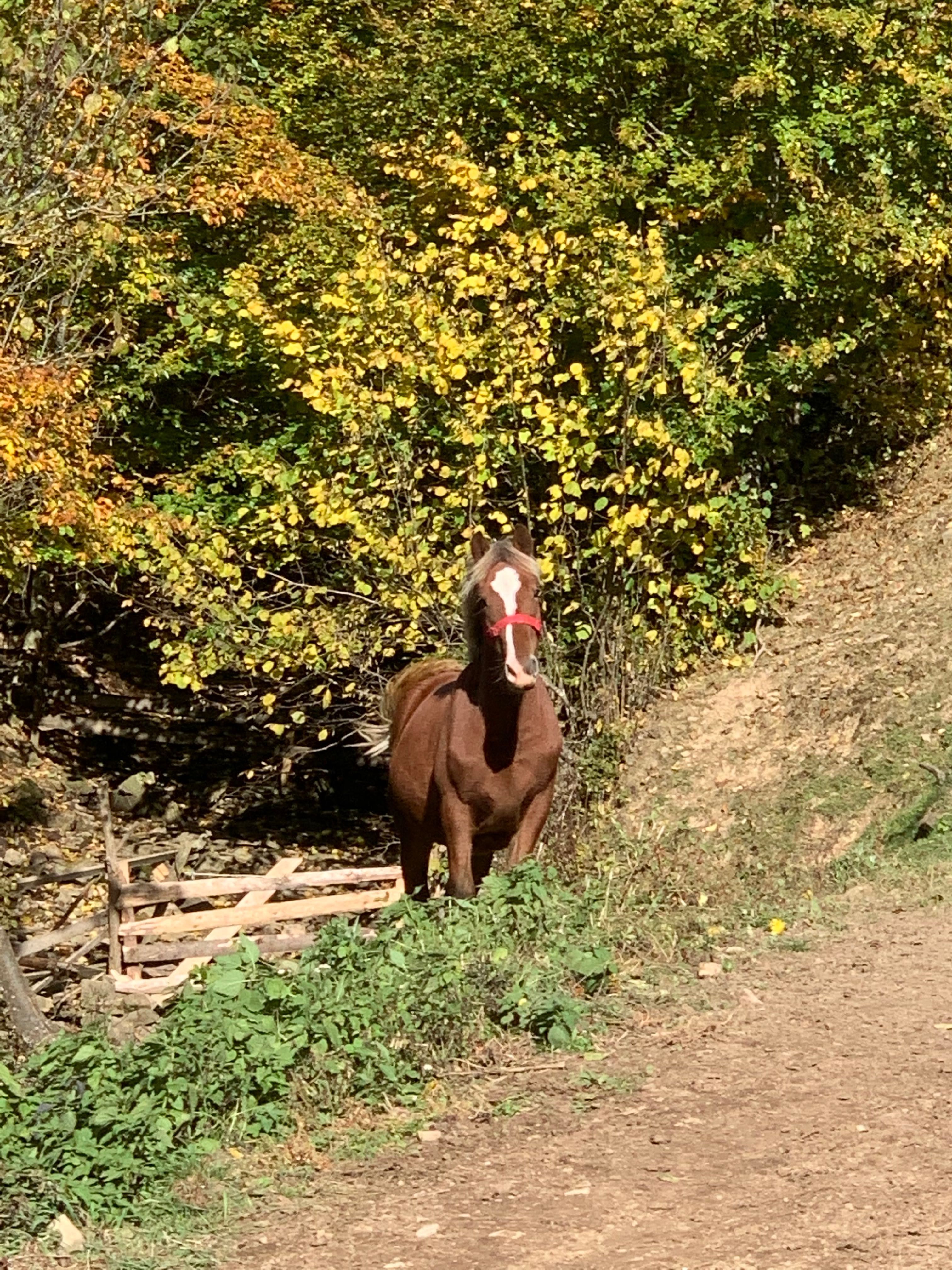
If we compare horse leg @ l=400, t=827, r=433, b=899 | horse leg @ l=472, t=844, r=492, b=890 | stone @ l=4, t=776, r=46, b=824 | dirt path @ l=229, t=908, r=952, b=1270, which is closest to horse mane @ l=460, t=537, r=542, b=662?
horse leg @ l=472, t=844, r=492, b=890

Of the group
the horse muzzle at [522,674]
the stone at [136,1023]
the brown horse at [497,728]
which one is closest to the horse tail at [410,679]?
the brown horse at [497,728]

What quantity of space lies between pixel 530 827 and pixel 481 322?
693 cm

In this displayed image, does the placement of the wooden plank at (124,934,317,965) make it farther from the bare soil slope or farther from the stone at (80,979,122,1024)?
the bare soil slope

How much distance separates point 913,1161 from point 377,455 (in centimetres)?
1001

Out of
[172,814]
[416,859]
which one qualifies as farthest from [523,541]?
[172,814]

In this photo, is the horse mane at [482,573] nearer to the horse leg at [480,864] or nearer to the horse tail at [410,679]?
the horse leg at [480,864]

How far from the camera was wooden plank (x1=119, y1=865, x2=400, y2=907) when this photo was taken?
510 inches

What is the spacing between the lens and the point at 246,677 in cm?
1809

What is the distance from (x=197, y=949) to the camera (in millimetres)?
12641

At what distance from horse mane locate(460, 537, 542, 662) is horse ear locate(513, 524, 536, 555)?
0.03 metres

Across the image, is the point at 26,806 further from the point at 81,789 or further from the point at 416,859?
the point at 416,859

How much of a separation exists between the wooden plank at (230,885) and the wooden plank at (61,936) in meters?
0.47

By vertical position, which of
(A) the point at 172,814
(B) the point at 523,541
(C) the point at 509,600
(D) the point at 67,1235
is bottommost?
(A) the point at 172,814

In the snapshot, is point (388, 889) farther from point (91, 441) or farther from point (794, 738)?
point (91, 441)
